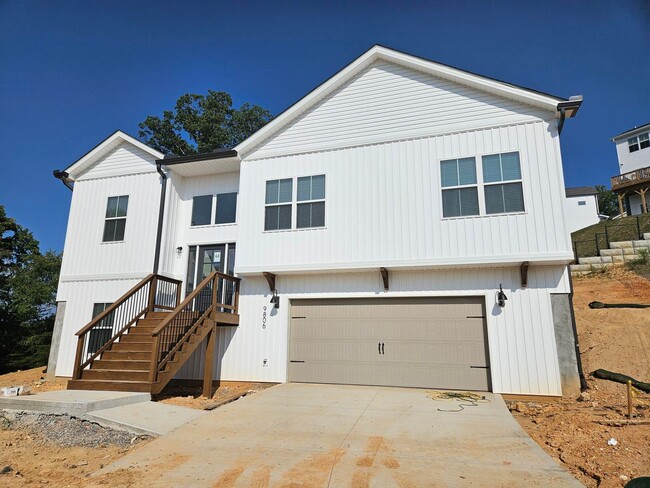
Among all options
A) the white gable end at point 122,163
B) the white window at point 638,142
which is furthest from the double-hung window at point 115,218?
the white window at point 638,142

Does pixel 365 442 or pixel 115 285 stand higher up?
pixel 115 285

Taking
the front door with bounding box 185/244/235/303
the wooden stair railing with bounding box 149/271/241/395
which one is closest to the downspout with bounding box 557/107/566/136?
the wooden stair railing with bounding box 149/271/241/395

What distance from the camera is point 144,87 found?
17.6 metres

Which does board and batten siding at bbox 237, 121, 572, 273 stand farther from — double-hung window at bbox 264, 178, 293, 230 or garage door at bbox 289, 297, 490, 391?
garage door at bbox 289, 297, 490, 391

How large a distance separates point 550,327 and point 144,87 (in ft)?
60.2

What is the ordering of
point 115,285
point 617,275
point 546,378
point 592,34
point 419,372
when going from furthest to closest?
1. point 617,275
2. point 115,285
3. point 592,34
4. point 419,372
5. point 546,378

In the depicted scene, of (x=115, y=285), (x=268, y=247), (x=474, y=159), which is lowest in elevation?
(x=115, y=285)

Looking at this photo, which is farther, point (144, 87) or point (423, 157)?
point (144, 87)

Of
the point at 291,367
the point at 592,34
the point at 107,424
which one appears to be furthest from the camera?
the point at 592,34

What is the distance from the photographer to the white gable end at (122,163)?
39.5ft

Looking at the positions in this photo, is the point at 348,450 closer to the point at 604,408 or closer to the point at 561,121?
the point at 604,408

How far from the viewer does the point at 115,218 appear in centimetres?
1194

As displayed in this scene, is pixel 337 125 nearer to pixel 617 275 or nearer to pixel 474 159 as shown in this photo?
pixel 474 159

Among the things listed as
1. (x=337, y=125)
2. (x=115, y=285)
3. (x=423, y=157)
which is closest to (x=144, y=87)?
(x=115, y=285)
